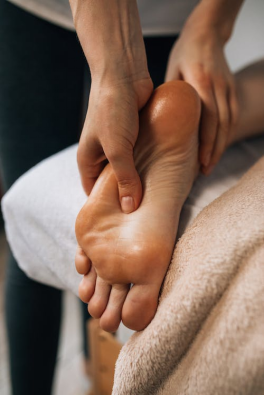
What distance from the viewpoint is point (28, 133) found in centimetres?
70

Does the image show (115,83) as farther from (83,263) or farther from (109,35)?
(83,263)

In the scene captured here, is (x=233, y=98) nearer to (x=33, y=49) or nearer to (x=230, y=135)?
(x=230, y=135)

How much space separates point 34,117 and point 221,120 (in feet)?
1.17

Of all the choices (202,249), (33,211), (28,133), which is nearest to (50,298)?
(33,211)

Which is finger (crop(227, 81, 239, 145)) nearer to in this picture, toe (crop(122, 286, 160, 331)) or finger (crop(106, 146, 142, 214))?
finger (crop(106, 146, 142, 214))

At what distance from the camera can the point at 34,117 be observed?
696 mm

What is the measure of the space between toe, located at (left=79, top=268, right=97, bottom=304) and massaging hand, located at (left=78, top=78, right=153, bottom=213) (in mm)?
91

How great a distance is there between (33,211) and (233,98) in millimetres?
369

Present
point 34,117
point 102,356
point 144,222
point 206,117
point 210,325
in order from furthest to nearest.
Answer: point 102,356 → point 34,117 → point 206,117 → point 144,222 → point 210,325

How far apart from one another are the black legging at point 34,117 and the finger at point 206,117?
0.74ft

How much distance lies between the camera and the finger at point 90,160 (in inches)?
18.1

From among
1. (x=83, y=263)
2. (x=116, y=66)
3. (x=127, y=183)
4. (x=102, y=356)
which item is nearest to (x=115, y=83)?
(x=116, y=66)

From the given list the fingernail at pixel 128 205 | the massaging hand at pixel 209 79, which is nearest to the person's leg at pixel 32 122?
the massaging hand at pixel 209 79

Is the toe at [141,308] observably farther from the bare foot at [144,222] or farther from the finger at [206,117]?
the finger at [206,117]
